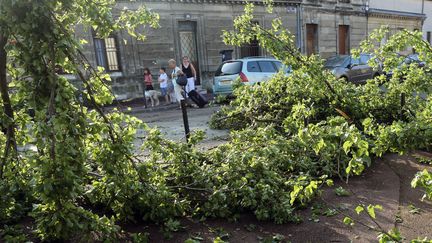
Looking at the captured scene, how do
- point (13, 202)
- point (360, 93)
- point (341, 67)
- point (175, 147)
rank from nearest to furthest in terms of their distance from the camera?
point (13, 202), point (175, 147), point (360, 93), point (341, 67)

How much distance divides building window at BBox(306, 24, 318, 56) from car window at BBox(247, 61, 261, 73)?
11.7 m

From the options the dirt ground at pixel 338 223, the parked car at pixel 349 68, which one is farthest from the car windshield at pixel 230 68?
the dirt ground at pixel 338 223

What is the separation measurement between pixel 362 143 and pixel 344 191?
2094 millimetres

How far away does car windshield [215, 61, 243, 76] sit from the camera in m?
13.1

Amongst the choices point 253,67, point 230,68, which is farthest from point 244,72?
point 230,68

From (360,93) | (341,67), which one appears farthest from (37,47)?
(341,67)

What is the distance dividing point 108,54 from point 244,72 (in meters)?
6.89

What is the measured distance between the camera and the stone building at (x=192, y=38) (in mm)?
16531

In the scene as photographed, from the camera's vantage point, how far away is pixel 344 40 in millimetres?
26656

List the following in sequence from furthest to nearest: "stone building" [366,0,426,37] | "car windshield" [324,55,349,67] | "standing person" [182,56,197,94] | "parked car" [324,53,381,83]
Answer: "stone building" [366,0,426,37]
"car windshield" [324,55,349,67]
"parked car" [324,53,381,83]
"standing person" [182,56,197,94]

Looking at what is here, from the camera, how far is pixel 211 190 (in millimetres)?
3719

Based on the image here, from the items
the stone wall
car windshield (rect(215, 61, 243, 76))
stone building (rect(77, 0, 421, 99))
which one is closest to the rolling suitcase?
car windshield (rect(215, 61, 243, 76))

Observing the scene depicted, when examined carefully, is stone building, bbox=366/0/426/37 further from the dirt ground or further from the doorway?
the dirt ground

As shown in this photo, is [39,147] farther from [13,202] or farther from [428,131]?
[428,131]
